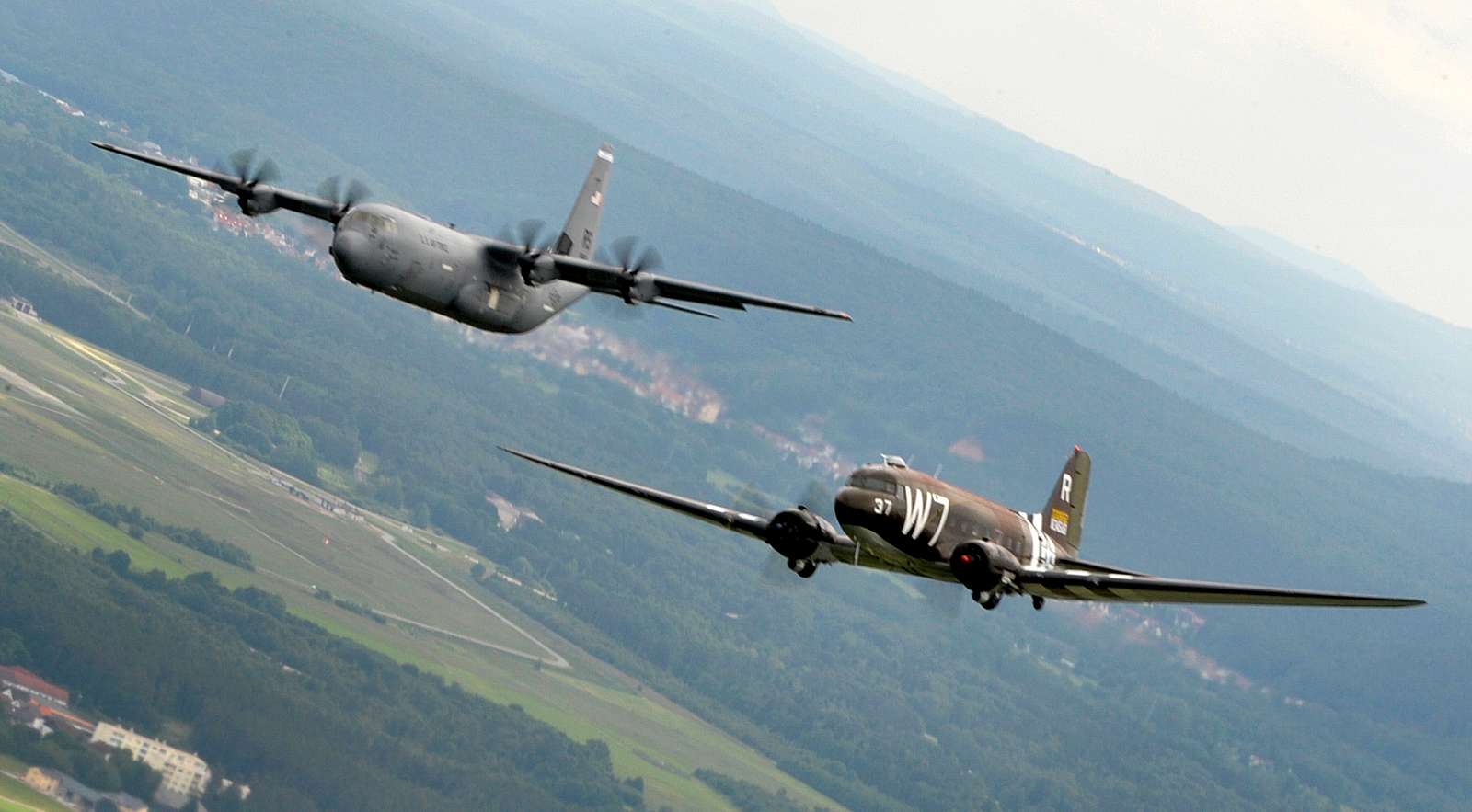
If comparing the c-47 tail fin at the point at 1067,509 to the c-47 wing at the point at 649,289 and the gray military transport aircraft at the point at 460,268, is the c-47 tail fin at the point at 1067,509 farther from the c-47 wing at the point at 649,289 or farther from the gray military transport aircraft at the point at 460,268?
the c-47 wing at the point at 649,289

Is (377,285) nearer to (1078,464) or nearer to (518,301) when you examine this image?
(518,301)

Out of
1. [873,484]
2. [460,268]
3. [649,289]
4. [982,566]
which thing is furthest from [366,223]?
[982,566]

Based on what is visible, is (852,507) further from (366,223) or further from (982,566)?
(366,223)

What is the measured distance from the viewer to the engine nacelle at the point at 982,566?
176ft

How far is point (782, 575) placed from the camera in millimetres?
58000

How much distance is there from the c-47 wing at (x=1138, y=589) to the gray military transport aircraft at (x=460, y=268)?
23512 millimetres

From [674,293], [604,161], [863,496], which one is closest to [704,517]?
[863,496]

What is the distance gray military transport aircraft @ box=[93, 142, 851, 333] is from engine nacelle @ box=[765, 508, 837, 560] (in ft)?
65.3

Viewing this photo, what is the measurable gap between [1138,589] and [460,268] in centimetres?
4241

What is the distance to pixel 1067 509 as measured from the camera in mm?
70000

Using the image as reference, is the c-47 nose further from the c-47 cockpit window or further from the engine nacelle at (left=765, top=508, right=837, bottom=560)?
the engine nacelle at (left=765, top=508, right=837, bottom=560)

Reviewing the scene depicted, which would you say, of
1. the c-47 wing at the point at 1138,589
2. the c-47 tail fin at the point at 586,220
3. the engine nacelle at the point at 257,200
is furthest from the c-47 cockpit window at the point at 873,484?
the c-47 tail fin at the point at 586,220

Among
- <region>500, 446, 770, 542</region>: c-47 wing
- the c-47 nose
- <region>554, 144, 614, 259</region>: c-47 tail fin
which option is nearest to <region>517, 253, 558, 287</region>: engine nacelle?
<region>554, 144, 614, 259</region>: c-47 tail fin

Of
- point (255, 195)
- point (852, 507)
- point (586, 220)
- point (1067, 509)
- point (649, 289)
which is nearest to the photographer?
point (852, 507)
